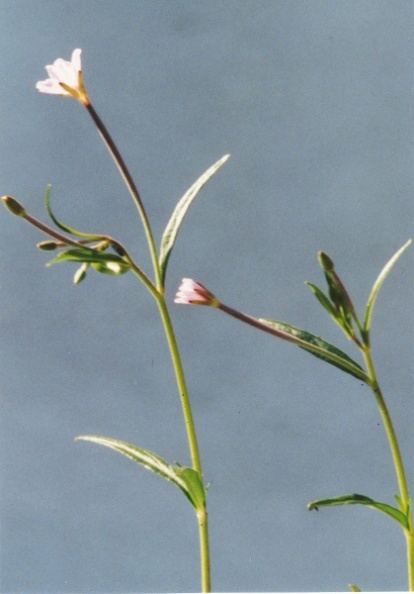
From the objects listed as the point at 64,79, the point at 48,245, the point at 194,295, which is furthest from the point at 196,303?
the point at 64,79

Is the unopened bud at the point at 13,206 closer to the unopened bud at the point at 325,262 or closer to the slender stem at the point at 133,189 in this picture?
the slender stem at the point at 133,189

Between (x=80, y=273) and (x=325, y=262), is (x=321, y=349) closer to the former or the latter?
(x=325, y=262)

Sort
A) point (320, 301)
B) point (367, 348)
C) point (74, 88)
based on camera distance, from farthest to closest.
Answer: point (74, 88) < point (320, 301) < point (367, 348)

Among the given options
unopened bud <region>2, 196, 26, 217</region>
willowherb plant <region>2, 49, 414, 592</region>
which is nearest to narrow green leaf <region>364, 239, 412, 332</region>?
willowherb plant <region>2, 49, 414, 592</region>

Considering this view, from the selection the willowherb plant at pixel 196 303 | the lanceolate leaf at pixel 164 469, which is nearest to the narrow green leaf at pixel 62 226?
the willowherb plant at pixel 196 303

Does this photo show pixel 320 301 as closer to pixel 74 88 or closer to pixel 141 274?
pixel 141 274

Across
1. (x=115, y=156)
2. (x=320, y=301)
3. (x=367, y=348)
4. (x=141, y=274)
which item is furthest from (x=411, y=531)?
(x=115, y=156)
